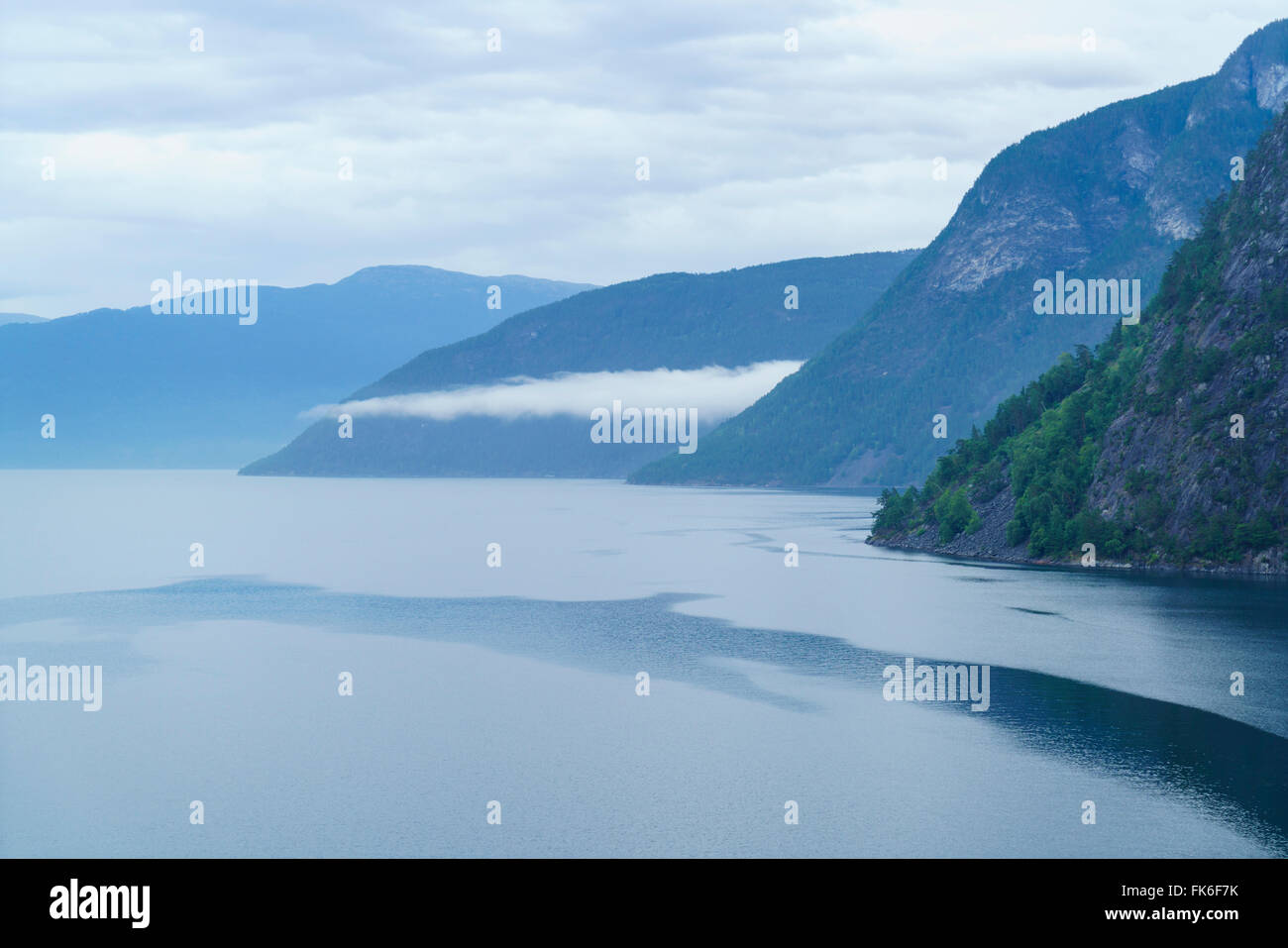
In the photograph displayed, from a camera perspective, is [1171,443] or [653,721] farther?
[1171,443]

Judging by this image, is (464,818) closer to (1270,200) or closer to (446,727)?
(446,727)

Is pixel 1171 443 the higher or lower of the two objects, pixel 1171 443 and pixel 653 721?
the higher

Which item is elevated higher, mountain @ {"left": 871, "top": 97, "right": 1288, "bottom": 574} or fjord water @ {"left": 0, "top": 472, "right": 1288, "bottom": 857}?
mountain @ {"left": 871, "top": 97, "right": 1288, "bottom": 574}

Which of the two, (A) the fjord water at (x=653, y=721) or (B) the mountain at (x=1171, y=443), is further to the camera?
(B) the mountain at (x=1171, y=443)

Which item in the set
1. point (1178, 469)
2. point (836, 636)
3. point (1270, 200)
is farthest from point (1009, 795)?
point (1270, 200)

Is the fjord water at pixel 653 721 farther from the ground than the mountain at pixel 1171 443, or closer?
closer
